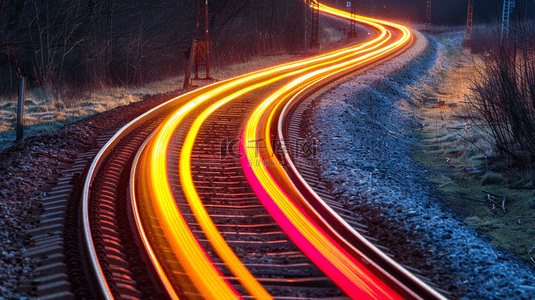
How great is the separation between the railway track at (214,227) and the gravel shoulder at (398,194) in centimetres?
40

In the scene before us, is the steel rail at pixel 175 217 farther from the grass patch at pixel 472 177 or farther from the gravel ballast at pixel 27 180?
the grass patch at pixel 472 177

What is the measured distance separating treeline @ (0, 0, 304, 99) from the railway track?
25.9 ft

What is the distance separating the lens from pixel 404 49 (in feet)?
106

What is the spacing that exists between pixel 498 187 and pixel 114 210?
7.00 metres

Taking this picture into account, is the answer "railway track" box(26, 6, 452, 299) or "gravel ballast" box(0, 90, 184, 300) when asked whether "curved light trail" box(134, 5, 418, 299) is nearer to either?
"railway track" box(26, 6, 452, 299)

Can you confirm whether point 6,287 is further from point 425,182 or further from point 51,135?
point 425,182

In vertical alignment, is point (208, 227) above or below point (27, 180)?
below

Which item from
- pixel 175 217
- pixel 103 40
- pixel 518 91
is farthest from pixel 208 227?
pixel 103 40

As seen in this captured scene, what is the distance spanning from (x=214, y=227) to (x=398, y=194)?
339cm

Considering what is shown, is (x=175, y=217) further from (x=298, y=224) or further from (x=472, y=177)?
(x=472, y=177)

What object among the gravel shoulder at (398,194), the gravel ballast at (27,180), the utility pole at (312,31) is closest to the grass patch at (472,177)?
the gravel shoulder at (398,194)

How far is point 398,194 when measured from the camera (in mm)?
8047

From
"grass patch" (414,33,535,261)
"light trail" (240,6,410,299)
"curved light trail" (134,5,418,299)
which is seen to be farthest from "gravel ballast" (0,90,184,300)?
"grass patch" (414,33,535,261)

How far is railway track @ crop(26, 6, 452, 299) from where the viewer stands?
4.96m
